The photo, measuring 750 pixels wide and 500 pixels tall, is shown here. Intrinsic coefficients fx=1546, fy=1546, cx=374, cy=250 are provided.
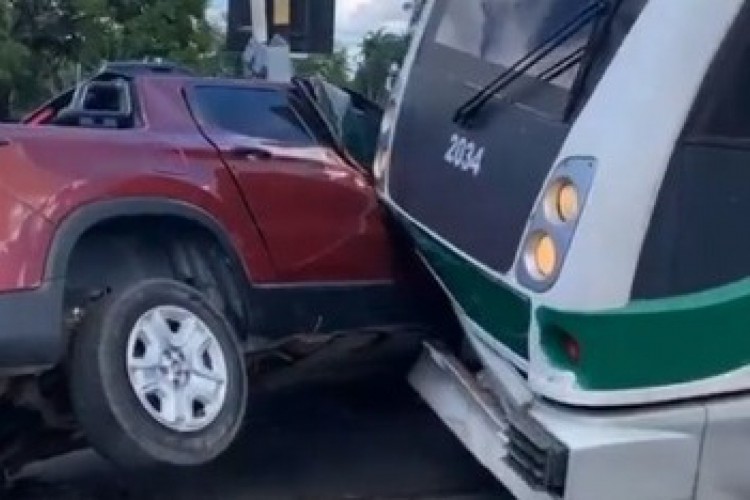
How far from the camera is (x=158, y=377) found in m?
5.54

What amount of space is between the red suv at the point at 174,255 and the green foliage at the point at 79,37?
60.4 ft

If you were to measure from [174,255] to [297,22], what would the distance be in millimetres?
4920

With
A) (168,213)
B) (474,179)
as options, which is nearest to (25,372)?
(168,213)

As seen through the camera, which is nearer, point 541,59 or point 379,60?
point 541,59

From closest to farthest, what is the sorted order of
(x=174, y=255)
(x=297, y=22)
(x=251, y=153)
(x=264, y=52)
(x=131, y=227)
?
(x=131, y=227) → (x=174, y=255) → (x=251, y=153) → (x=264, y=52) → (x=297, y=22)

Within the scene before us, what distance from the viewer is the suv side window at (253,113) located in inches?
259

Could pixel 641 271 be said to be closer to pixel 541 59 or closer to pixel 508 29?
pixel 541 59

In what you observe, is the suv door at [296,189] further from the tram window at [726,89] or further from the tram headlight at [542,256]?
the tram window at [726,89]

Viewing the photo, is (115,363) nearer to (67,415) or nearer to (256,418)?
(67,415)

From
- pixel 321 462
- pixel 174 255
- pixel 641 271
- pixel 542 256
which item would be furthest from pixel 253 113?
pixel 641 271

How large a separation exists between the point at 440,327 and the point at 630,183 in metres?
1.97

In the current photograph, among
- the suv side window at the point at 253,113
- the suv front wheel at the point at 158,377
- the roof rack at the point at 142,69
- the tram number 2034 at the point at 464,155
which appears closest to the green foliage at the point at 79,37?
the roof rack at the point at 142,69

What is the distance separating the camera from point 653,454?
4820mm

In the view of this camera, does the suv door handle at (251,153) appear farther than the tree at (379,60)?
No
